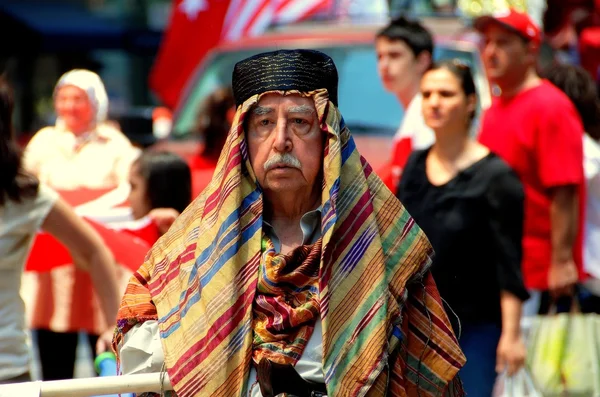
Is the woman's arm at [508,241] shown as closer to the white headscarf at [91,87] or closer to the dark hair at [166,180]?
the dark hair at [166,180]

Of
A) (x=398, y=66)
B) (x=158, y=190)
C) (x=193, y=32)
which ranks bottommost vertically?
(x=193, y=32)

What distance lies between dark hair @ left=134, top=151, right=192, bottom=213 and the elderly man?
6.99 ft

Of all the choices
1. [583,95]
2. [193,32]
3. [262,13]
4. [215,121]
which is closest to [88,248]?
[215,121]

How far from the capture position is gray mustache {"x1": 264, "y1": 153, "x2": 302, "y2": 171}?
320cm

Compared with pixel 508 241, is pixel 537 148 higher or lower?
higher

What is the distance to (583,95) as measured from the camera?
6.61 metres

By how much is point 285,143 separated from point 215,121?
4.33 meters

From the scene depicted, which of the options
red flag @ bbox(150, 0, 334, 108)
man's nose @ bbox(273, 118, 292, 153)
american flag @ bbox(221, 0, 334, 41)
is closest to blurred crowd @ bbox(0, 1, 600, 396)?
man's nose @ bbox(273, 118, 292, 153)

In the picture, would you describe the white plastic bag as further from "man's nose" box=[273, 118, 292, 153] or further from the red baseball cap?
"man's nose" box=[273, 118, 292, 153]

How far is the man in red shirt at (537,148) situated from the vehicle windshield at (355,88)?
1.60 metres

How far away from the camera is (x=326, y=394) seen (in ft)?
10.3

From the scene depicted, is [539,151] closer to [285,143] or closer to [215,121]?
[215,121]

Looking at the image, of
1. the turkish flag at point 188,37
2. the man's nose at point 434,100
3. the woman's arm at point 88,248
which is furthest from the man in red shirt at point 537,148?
the turkish flag at point 188,37

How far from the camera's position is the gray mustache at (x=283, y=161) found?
3.20 m
